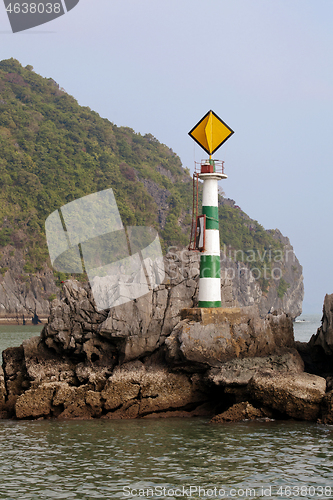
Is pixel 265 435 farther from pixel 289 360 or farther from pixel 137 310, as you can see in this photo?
pixel 137 310

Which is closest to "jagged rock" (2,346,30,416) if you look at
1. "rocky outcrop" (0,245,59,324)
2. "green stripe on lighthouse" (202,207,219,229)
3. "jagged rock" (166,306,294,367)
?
"jagged rock" (166,306,294,367)

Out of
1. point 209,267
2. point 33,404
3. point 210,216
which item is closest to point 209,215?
point 210,216

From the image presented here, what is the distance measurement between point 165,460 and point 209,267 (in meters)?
7.17

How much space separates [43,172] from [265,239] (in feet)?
149

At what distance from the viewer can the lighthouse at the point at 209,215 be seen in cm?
1644

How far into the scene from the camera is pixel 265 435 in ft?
39.1

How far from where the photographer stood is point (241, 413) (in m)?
13.3

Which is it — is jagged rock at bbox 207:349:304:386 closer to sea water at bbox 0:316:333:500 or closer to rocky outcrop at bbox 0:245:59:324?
sea water at bbox 0:316:333:500

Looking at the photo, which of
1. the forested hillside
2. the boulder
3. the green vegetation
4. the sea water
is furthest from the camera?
the green vegetation

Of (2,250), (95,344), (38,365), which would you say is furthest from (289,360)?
(2,250)

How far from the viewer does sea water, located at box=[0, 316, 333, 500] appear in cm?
898

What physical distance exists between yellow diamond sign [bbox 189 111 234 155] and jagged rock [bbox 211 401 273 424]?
25.3 feet

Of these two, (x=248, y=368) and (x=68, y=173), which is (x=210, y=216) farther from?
(x=68, y=173)

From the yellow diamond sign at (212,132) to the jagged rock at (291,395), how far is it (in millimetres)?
7352
